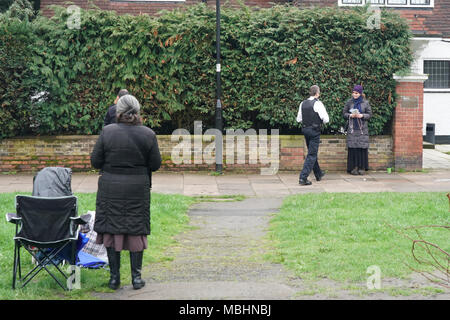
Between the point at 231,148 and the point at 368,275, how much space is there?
327 inches

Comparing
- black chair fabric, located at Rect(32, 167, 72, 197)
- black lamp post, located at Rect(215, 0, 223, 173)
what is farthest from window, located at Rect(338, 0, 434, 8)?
black chair fabric, located at Rect(32, 167, 72, 197)

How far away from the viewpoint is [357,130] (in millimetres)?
14797

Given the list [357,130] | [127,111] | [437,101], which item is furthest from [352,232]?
[437,101]

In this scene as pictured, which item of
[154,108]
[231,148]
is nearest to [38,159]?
[154,108]

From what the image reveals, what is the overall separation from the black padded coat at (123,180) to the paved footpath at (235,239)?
66cm

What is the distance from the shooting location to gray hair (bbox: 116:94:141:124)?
271 inches

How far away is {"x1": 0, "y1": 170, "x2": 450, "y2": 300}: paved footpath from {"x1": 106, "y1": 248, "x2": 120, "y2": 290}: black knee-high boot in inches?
4.0

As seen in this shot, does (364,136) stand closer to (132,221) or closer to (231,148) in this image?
(231,148)

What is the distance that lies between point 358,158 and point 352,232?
243 inches

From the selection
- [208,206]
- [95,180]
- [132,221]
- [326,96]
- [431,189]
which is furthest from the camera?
[326,96]

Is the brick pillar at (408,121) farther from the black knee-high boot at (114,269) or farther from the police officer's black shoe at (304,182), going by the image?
the black knee-high boot at (114,269)

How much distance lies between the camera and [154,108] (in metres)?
15.1

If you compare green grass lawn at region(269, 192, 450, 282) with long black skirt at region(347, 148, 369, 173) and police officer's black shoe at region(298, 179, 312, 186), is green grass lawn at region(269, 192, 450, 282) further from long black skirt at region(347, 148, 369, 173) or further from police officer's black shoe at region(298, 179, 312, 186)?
long black skirt at region(347, 148, 369, 173)

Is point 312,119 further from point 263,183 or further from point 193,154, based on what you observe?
point 193,154
